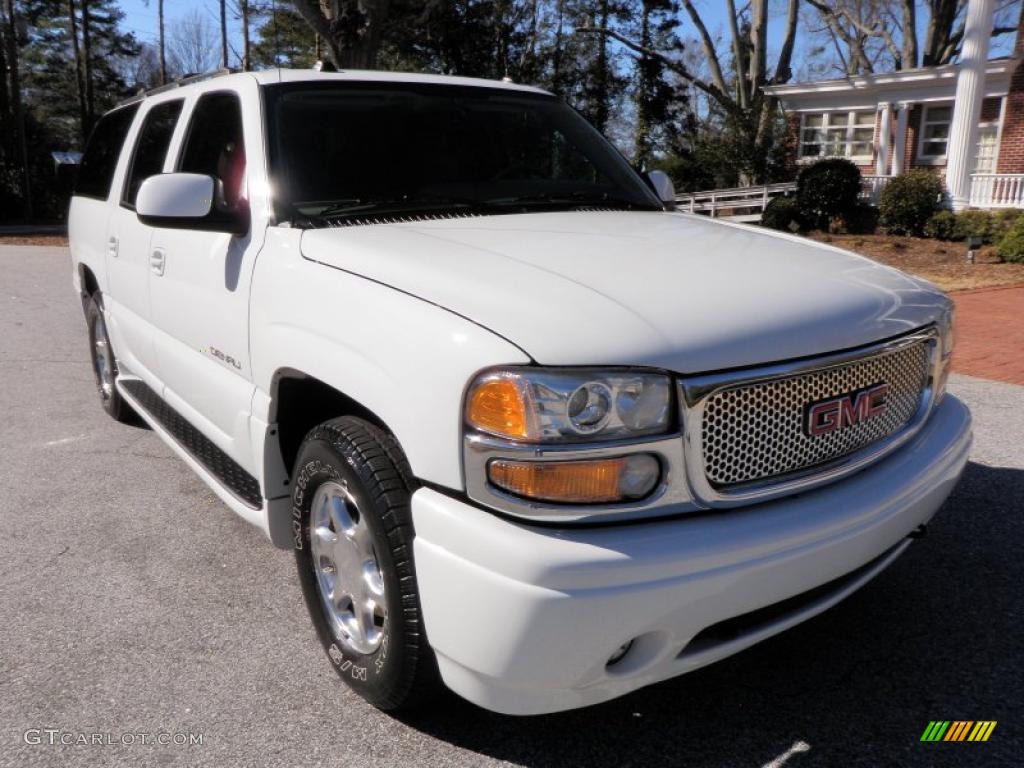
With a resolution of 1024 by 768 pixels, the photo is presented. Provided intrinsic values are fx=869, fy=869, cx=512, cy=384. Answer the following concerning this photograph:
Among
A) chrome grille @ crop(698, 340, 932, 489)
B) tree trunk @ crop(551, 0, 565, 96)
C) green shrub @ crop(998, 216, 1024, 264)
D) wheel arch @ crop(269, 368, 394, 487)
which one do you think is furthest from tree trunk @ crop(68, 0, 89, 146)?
chrome grille @ crop(698, 340, 932, 489)

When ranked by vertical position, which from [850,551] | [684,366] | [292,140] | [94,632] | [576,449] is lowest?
[94,632]

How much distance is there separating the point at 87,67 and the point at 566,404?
47.2 metres

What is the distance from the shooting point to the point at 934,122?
2398 cm

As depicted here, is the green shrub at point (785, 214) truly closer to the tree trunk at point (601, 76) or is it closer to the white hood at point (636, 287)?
the tree trunk at point (601, 76)

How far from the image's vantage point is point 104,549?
3.63m

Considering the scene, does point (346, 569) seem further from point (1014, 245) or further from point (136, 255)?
point (1014, 245)

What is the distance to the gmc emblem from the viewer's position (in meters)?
2.23

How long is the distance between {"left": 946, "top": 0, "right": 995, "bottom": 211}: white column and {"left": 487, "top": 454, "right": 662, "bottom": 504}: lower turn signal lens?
18.8m

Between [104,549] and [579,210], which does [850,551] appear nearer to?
[579,210]

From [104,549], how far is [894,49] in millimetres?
37890

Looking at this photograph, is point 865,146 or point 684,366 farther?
point 865,146

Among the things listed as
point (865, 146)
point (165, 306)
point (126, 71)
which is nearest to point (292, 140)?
point (165, 306)

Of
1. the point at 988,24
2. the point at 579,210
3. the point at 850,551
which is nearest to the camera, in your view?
the point at 850,551

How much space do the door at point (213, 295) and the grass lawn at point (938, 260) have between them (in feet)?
33.3
